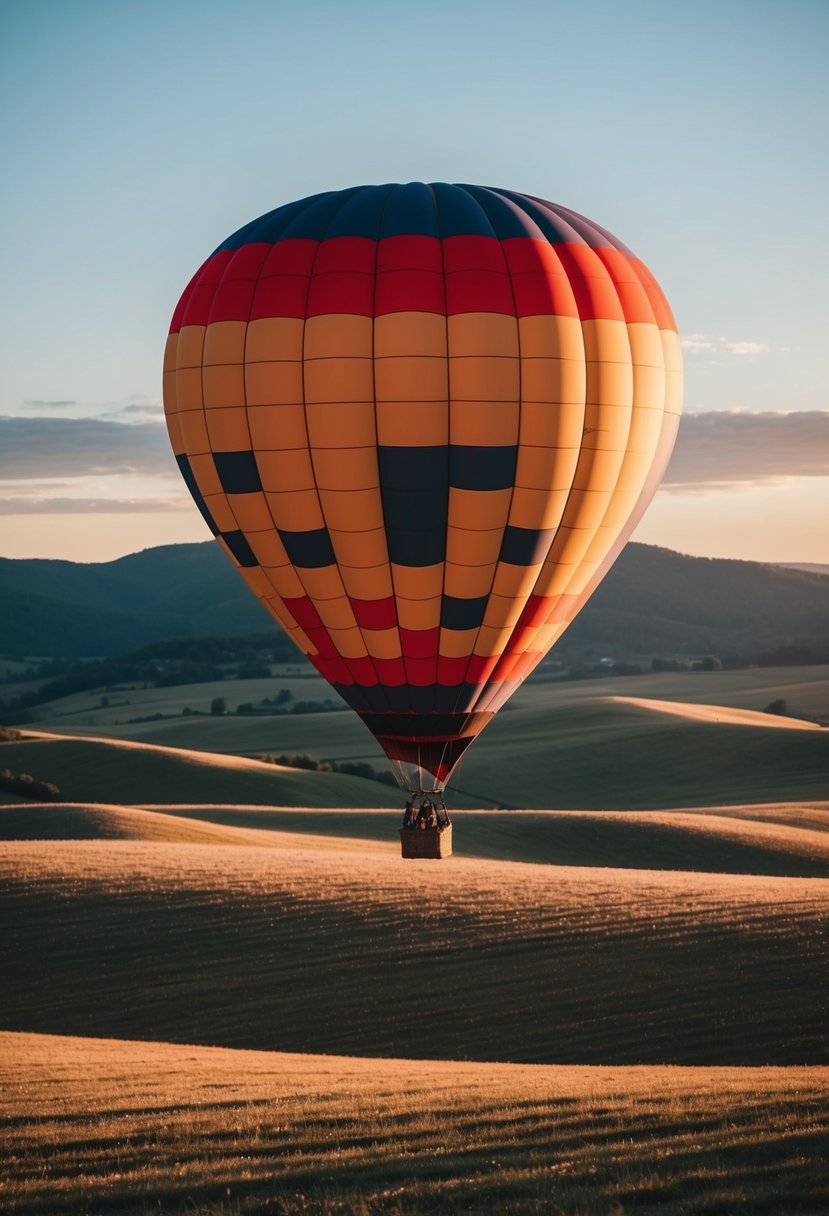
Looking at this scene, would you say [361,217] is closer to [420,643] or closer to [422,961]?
[420,643]

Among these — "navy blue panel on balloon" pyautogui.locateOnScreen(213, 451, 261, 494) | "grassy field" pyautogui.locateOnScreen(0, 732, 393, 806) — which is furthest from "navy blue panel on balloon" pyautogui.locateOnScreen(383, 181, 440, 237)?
"grassy field" pyautogui.locateOnScreen(0, 732, 393, 806)

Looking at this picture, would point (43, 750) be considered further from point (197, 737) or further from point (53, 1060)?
point (53, 1060)

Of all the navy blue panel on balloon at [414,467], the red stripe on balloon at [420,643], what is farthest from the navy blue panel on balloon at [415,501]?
the red stripe on balloon at [420,643]

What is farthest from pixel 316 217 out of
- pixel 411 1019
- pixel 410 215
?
pixel 411 1019

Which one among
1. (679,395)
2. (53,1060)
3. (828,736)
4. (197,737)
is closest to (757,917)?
(679,395)

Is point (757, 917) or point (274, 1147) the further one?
point (757, 917)

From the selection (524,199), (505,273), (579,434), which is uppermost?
(524,199)

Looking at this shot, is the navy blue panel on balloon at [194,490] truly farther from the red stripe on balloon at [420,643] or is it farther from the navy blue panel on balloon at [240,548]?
the red stripe on balloon at [420,643]

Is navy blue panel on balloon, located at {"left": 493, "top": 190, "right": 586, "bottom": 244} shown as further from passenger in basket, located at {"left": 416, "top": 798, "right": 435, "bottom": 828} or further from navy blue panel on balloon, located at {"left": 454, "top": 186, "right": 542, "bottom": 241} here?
passenger in basket, located at {"left": 416, "top": 798, "right": 435, "bottom": 828}

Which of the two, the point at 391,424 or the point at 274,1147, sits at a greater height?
the point at 391,424
